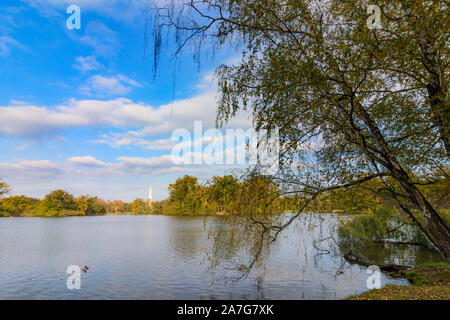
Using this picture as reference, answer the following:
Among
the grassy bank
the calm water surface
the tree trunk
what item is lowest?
the calm water surface

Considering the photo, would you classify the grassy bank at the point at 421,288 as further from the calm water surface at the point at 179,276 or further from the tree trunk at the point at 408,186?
the tree trunk at the point at 408,186

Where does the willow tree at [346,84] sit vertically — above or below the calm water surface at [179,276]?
above

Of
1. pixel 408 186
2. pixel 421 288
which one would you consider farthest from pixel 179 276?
pixel 408 186

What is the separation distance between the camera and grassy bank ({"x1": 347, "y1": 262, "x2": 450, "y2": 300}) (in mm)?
6074

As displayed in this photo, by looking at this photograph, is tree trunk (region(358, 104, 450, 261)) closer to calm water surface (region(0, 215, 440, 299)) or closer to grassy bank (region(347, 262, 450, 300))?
grassy bank (region(347, 262, 450, 300))

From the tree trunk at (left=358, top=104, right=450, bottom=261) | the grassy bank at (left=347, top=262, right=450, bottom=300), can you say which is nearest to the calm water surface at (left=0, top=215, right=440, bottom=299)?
the grassy bank at (left=347, top=262, right=450, bottom=300)

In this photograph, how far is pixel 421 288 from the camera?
22.9 ft

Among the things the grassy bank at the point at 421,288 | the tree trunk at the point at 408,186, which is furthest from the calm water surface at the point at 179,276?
the tree trunk at the point at 408,186

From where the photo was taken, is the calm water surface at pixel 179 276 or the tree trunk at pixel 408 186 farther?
the calm water surface at pixel 179 276

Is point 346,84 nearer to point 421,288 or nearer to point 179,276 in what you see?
point 421,288

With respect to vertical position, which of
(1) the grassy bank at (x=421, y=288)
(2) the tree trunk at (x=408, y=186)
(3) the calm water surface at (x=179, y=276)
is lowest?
(3) the calm water surface at (x=179, y=276)

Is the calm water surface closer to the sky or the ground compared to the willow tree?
closer to the ground

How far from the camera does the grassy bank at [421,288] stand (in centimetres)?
607

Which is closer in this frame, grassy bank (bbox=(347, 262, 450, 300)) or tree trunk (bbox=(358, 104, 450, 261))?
tree trunk (bbox=(358, 104, 450, 261))
